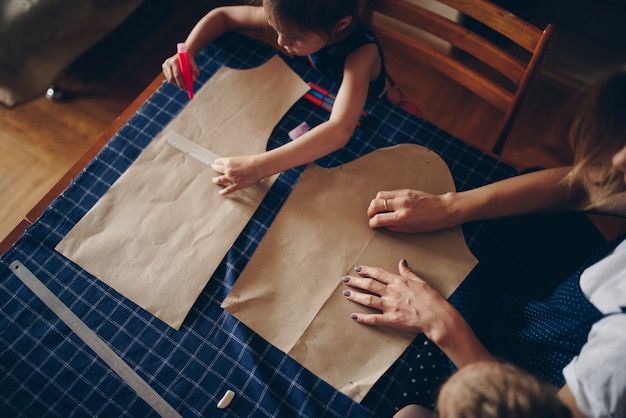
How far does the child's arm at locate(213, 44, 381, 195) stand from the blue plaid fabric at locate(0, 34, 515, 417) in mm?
53

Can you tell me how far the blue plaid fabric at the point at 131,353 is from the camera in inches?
28.1

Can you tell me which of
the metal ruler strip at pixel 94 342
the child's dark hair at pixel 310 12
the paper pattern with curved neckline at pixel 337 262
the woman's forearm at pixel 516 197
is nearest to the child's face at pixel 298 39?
the child's dark hair at pixel 310 12

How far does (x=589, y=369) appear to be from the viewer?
2.03 feet

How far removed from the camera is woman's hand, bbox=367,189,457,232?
808 millimetres

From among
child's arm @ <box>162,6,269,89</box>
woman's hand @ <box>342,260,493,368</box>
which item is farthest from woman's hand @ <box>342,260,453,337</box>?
child's arm @ <box>162,6,269,89</box>

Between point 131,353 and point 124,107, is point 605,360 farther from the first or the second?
point 124,107

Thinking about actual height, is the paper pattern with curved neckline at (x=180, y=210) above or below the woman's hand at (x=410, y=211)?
below

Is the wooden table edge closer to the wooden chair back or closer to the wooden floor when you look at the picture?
the wooden chair back

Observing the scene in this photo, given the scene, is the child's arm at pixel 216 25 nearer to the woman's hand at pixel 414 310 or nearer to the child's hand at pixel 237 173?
the child's hand at pixel 237 173

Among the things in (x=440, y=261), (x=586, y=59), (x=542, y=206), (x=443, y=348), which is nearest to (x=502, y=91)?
(x=542, y=206)

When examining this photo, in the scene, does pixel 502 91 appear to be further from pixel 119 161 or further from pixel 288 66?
pixel 119 161

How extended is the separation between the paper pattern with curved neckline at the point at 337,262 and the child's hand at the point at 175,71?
1.03 ft

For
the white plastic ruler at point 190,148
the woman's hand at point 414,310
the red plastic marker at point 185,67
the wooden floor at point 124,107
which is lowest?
the wooden floor at point 124,107

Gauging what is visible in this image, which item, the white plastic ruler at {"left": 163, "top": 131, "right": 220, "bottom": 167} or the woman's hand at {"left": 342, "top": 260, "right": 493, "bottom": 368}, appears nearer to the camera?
the woman's hand at {"left": 342, "top": 260, "right": 493, "bottom": 368}
